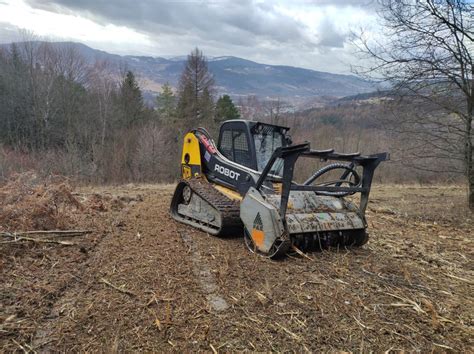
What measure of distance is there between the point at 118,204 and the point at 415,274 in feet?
22.2

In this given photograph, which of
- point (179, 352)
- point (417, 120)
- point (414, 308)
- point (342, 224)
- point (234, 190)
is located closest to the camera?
point (179, 352)

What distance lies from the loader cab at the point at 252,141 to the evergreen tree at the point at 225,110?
25.6 metres

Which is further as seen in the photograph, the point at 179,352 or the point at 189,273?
the point at 189,273

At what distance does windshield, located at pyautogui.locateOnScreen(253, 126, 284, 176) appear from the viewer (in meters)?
6.84

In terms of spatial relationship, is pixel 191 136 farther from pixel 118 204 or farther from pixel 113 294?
pixel 113 294

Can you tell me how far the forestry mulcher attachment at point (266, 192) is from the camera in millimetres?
5082

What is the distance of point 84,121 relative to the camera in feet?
104

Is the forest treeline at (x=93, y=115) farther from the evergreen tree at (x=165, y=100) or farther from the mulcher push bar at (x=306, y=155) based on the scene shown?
the mulcher push bar at (x=306, y=155)

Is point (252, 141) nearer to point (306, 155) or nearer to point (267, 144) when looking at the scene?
point (267, 144)

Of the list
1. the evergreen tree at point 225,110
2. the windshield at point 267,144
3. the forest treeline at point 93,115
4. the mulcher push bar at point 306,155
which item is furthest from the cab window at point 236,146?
the evergreen tree at point 225,110

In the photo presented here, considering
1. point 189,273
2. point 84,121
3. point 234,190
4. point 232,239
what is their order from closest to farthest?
point 189,273, point 232,239, point 234,190, point 84,121

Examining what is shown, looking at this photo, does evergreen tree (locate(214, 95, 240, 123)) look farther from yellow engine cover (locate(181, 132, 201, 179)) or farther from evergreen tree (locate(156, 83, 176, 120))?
yellow engine cover (locate(181, 132, 201, 179))

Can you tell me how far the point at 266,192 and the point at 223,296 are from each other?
7.00 ft

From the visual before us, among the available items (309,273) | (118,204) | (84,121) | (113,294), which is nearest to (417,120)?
(309,273)
